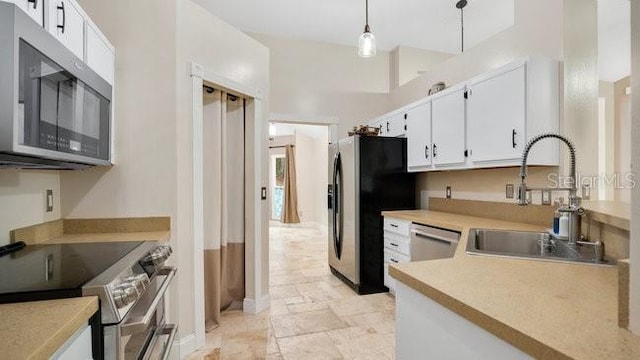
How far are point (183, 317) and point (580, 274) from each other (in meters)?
2.20

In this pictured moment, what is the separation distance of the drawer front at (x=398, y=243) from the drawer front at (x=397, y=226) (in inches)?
1.9

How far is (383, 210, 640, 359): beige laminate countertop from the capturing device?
58 cm

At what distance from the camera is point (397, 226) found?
3119 millimetres

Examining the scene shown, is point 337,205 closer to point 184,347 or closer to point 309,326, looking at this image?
point 309,326

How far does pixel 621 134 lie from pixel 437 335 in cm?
375

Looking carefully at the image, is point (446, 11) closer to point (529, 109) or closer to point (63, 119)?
point (529, 109)

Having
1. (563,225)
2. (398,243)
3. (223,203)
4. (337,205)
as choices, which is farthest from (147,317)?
(337,205)

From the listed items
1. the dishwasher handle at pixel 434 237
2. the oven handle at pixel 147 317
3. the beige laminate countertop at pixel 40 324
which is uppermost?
the beige laminate countertop at pixel 40 324

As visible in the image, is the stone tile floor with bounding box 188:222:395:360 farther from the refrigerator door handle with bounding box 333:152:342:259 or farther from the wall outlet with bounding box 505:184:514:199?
the wall outlet with bounding box 505:184:514:199

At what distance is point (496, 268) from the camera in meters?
1.12

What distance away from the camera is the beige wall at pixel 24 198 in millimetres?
1474

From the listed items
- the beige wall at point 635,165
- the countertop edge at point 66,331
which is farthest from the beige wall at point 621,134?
Result: the countertop edge at point 66,331

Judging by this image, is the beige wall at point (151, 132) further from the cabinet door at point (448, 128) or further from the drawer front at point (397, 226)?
the cabinet door at point (448, 128)

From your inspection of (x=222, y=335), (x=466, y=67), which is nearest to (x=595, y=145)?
(x=466, y=67)
